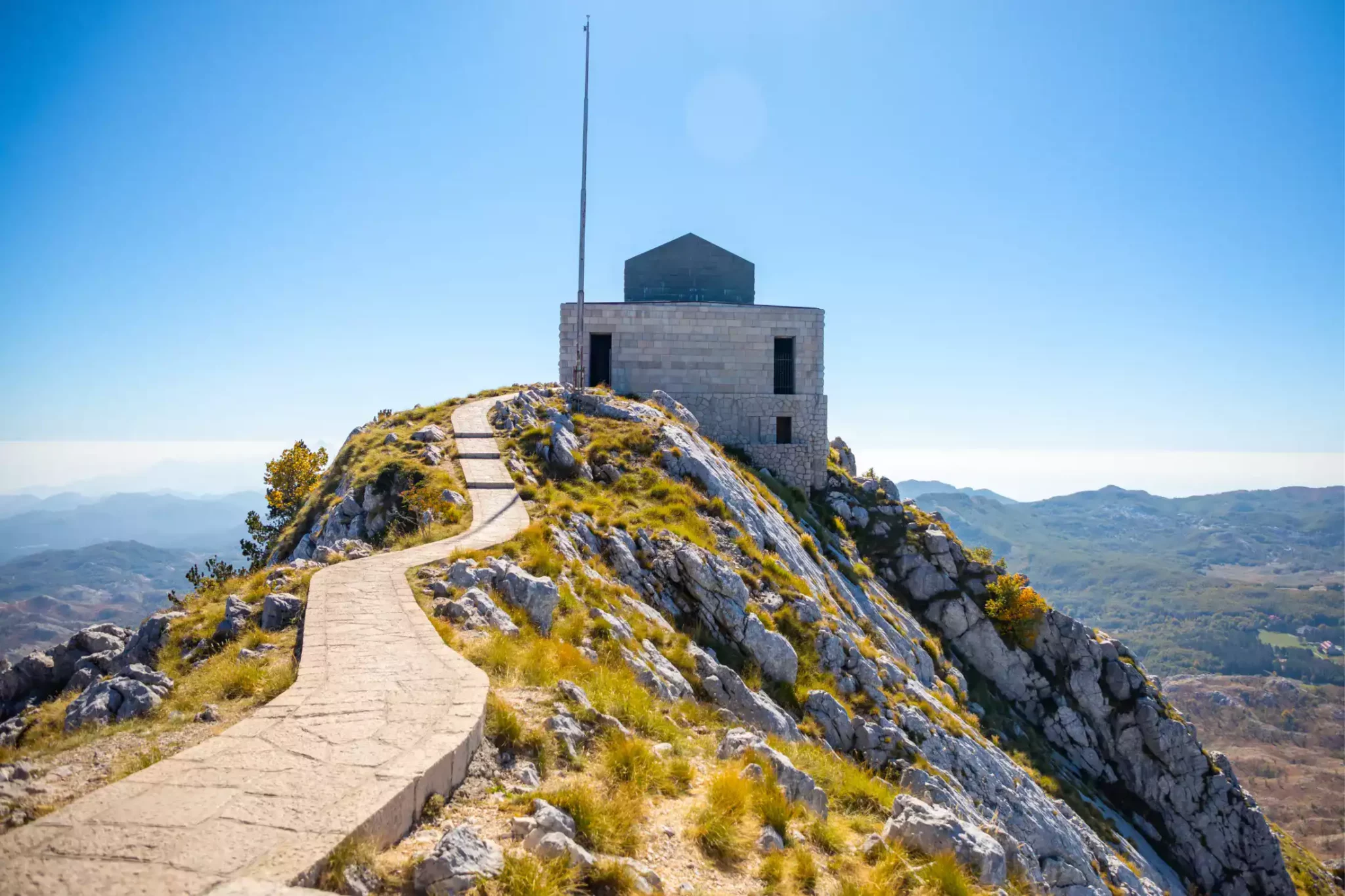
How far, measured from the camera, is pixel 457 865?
198 inches

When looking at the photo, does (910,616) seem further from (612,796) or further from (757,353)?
(612,796)

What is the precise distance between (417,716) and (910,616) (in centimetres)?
2607

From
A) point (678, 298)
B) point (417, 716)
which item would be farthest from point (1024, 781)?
point (678, 298)

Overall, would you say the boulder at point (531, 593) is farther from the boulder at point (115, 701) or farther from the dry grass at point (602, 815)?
the dry grass at point (602, 815)

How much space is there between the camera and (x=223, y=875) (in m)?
4.53

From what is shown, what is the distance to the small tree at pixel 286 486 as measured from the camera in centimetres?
2778

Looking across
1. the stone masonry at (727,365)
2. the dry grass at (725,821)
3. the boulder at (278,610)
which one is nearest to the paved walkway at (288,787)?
the boulder at (278,610)

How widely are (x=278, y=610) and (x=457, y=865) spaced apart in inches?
292

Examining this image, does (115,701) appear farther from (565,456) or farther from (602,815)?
(565,456)

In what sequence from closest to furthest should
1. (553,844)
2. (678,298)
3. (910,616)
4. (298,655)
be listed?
(553,844) < (298,655) < (910,616) < (678,298)

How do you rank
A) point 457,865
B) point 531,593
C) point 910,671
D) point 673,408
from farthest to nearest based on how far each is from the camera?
point 673,408 → point 910,671 → point 531,593 → point 457,865

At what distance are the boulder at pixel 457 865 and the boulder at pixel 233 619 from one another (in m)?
7.03

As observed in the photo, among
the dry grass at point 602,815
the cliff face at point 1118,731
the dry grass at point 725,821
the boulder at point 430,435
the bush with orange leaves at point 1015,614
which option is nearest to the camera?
the dry grass at point 602,815

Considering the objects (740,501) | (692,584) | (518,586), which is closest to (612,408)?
(740,501)
